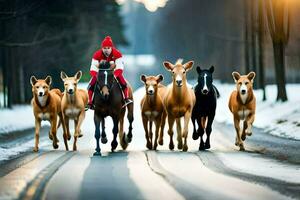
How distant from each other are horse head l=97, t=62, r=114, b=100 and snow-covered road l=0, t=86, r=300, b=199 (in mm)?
1528

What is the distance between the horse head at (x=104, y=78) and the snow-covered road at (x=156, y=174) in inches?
60.2

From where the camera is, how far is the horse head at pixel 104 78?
61.2ft

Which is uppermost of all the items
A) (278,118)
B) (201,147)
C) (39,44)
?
(39,44)

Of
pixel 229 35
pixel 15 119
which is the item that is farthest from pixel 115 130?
pixel 229 35

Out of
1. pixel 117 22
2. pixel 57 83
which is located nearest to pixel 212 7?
pixel 117 22

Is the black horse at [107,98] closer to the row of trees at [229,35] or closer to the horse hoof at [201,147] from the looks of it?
the horse hoof at [201,147]

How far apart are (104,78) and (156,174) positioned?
16.4 ft

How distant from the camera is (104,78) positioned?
61.3 feet

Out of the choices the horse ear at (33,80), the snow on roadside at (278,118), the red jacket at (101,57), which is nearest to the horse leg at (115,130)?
the red jacket at (101,57)

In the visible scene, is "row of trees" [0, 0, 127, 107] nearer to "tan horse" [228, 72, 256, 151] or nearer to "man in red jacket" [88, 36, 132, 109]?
Answer: "man in red jacket" [88, 36, 132, 109]

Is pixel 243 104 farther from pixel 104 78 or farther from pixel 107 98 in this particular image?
pixel 104 78

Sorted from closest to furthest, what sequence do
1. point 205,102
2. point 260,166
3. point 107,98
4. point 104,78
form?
point 260,166 → point 104,78 → point 107,98 → point 205,102

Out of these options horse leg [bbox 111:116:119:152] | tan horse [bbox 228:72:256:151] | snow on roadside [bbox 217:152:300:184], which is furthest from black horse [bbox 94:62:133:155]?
tan horse [bbox 228:72:256:151]

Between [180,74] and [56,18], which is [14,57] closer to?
[56,18]
